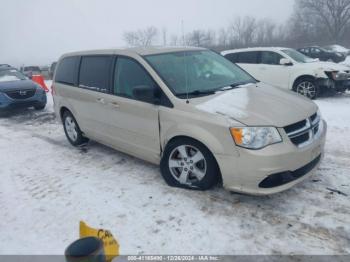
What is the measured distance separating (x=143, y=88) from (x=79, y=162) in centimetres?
208

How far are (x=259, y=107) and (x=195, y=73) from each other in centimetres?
111

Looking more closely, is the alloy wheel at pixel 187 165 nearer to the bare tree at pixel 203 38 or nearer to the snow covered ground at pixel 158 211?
the snow covered ground at pixel 158 211

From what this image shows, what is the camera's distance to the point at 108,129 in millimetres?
5035

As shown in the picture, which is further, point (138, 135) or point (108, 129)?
point (108, 129)

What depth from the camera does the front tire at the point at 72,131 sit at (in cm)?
601

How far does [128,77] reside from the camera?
181 inches

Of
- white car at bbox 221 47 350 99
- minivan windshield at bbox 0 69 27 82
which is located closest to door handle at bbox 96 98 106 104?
white car at bbox 221 47 350 99

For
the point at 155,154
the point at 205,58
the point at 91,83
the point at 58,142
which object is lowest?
the point at 58,142

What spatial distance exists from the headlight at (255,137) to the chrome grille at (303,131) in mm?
180

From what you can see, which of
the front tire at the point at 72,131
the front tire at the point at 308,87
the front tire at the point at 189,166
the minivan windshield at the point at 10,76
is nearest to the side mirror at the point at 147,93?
the front tire at the point at 189,166

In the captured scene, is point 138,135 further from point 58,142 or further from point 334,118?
point 334,118

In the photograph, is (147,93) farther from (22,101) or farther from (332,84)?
(22,101)

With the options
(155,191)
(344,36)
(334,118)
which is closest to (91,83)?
(155,191)

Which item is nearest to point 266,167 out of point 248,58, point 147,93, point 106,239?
point 147,93
